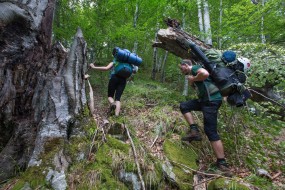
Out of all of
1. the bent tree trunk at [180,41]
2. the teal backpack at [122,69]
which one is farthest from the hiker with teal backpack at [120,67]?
the bent tree trunk at [180,41]

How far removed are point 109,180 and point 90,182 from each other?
29 centimetres

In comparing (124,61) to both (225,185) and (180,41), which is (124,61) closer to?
(180,41)

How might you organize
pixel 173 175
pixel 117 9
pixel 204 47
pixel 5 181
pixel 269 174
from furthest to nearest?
pixel 117 9 → pixel 204 47 → pixel 269 174 → pixel 173 175 → pixel 5 181

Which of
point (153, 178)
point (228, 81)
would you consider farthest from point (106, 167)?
point (228, 81)

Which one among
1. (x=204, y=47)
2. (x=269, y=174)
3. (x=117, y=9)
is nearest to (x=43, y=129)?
(x=269, y=174)

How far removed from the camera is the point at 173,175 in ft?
12.0

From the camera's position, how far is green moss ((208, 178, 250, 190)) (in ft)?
10.4

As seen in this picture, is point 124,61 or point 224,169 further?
point 124,61

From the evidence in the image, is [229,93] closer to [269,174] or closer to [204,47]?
[269,174]

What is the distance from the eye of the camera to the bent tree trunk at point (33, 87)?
10.6ft

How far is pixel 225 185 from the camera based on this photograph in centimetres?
324

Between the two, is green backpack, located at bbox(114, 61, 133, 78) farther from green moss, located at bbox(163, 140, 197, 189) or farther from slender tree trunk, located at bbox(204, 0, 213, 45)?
slender tree trunk, located at bbox(204, 0, 213, 45)

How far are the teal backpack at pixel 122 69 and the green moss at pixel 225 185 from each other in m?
3.18

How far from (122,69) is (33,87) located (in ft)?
6.89
